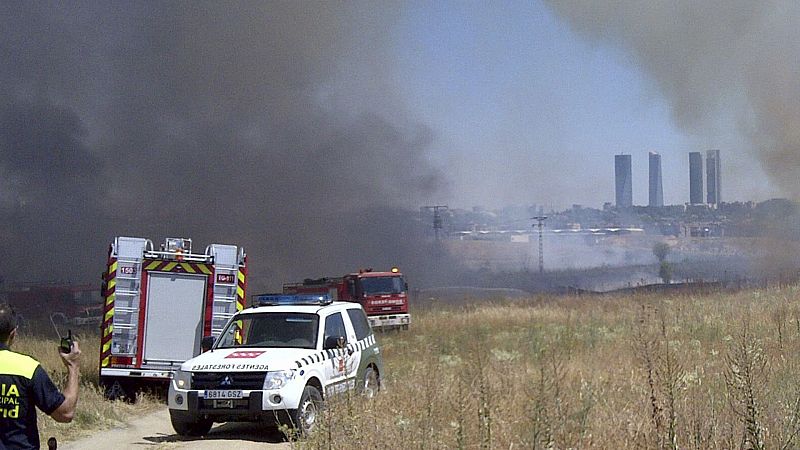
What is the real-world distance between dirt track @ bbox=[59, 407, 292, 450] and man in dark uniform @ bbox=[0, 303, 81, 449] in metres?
5.05

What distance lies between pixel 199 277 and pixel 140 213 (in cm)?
4148

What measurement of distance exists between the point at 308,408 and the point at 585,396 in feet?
10.1

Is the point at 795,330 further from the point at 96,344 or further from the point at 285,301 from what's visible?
the point at 96,344

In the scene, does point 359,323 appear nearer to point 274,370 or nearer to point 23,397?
point 274,370

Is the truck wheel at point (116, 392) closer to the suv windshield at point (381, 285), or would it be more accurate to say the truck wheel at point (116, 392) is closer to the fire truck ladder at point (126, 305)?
the fire truck ladder at point (126, 305)

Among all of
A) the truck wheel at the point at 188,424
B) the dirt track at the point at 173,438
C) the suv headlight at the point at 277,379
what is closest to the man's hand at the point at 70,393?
the dirt track at the point at 173,438

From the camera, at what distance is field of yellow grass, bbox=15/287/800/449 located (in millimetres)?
6906

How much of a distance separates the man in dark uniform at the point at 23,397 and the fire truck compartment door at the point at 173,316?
978 centimetres

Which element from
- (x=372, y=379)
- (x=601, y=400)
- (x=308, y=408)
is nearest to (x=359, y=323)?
(x=372, y=379)

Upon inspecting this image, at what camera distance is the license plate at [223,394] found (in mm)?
10133

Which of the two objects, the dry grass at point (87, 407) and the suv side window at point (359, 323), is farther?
the suv side window at point (359, 323)

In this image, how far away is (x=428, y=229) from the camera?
271 ft

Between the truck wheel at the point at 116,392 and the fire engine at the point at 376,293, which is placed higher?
the fire engine at the point at 376,293

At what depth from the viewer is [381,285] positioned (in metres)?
31.2
